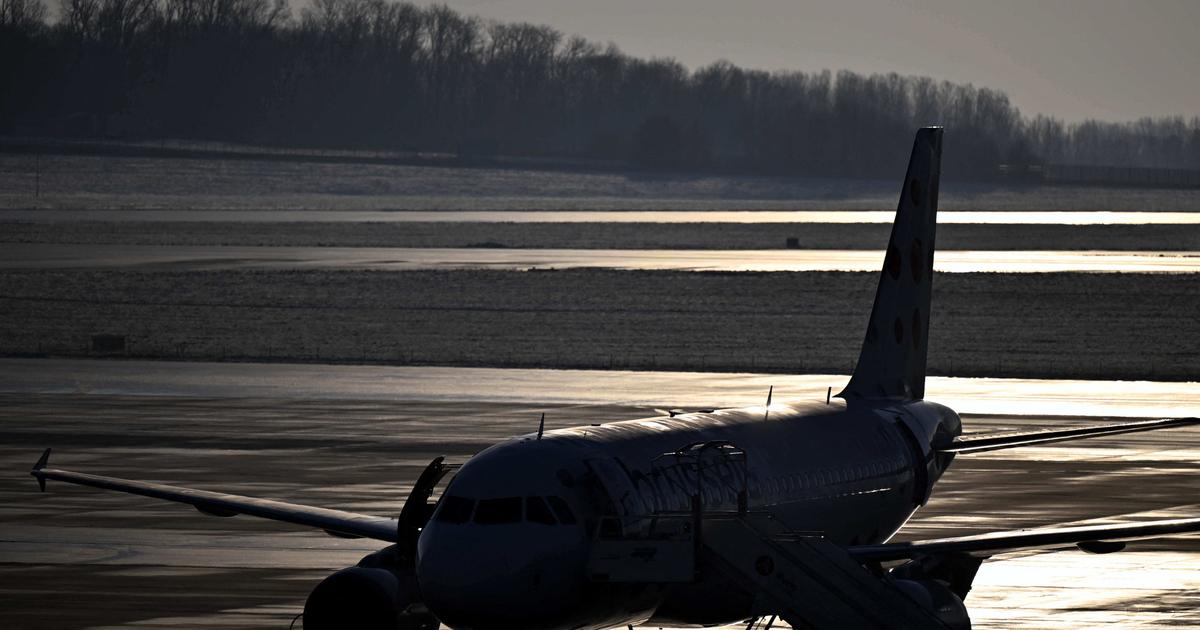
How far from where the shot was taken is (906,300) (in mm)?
37156

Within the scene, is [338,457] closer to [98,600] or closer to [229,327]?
[98,600]

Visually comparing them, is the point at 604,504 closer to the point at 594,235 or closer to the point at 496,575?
the point at 496,575

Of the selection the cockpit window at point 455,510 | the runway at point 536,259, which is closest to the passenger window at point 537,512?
the cockpit window at point 455,510

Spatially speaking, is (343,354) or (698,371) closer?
(698,371)

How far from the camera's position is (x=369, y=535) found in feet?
91.2

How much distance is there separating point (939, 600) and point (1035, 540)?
1710mm

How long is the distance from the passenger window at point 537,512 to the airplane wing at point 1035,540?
16.0 feet

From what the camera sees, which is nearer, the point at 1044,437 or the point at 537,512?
the point at 537,512

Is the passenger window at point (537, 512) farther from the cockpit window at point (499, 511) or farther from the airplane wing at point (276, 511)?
the airplane wing at point (276, 511)

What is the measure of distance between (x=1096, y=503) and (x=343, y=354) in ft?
127

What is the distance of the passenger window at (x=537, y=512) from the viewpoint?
2347 cm

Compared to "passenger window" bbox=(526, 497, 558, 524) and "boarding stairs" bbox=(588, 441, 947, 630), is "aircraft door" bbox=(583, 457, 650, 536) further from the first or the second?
"passenger window" bbox=(526, 497, 558, 524)

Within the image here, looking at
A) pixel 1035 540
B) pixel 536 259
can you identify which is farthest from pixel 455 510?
pixel 536 259

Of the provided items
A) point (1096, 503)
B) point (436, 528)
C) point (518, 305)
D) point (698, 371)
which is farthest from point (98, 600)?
point (518, 305)
